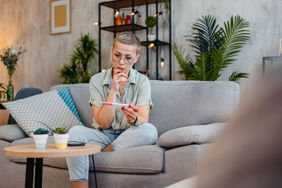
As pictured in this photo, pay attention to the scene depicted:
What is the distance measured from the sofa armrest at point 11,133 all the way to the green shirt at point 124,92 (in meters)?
0.63

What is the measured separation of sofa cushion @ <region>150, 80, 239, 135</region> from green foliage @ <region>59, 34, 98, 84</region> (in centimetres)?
211

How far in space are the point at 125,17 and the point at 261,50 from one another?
1.53m

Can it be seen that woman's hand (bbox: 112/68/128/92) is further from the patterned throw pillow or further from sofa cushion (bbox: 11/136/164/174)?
the patterned throw pillow

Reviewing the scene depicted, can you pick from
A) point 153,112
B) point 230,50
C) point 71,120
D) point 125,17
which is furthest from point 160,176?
point 125,17

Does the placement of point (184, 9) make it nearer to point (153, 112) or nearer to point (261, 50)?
point (261, 50)

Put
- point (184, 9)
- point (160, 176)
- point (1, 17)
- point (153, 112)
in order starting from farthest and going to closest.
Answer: point (1, 17) → point (184, 9) → point (153, 112) → point (160, 176)

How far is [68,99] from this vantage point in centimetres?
311

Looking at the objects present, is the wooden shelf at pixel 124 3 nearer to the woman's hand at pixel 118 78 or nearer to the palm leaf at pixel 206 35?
the palm leaf at pixel 206 35

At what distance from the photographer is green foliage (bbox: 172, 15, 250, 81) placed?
3.84m

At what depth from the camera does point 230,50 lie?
3.93m

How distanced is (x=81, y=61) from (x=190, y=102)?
242 centimetres

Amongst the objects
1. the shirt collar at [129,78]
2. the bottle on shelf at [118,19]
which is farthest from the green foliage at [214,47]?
the shirt collar at [129,78]

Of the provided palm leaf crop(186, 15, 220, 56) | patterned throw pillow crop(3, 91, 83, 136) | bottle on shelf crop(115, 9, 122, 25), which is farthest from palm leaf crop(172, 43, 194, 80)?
patterned throw pillow crop(3, 91, 83, 136)

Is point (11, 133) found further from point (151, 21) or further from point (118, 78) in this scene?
point (151, 21)
